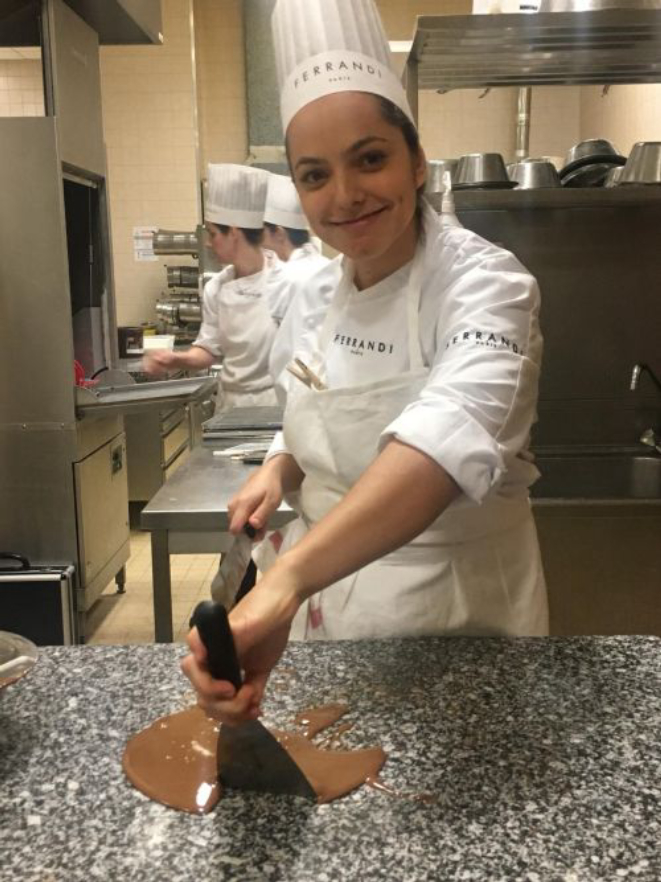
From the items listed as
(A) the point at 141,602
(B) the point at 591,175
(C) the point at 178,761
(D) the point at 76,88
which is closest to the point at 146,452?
(A) the point at 141,602

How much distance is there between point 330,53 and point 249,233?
2.45 m

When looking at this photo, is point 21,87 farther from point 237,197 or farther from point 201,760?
A: point 201,760

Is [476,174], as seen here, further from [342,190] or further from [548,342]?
[342,190]

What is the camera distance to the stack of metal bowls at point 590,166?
99.5 inches

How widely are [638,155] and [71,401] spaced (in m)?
1.81

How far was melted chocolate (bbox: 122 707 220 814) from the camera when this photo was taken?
77cm

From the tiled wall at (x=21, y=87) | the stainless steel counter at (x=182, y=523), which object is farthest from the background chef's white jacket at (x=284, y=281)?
the tiled wall at (x=21, y=87)

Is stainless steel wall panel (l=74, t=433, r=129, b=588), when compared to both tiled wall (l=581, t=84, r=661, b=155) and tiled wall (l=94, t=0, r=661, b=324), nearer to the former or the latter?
tiled wall (l=94, t=0, r=661, b=324)

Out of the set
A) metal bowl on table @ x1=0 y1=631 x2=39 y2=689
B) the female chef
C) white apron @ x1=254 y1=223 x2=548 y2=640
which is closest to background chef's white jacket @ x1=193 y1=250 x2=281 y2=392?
the female chef

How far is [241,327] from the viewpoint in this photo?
343 cm

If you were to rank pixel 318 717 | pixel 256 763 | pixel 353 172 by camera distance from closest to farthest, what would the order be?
pixel 256 763
pixel 318 717
pixel 353 172

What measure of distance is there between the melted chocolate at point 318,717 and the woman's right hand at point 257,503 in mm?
284

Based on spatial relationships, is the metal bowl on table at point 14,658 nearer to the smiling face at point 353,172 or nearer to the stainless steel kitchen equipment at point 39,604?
the smiling face at point 353,172

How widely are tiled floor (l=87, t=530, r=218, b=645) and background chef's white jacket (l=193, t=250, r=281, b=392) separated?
30.4 inches
